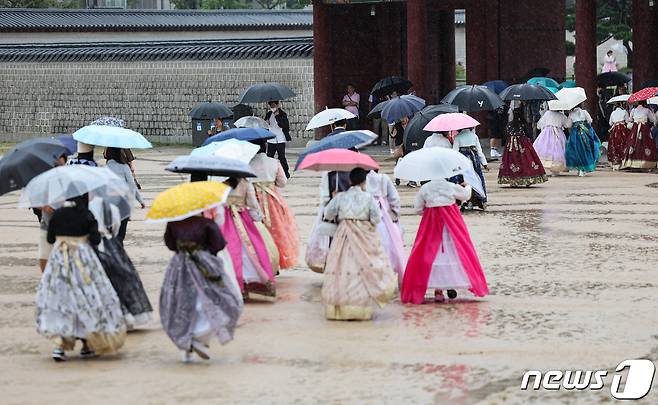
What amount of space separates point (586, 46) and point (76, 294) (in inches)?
671

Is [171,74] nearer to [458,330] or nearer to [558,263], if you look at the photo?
[558,263]

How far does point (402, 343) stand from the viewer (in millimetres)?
9469

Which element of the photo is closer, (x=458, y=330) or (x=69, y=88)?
(x=458, y=330)

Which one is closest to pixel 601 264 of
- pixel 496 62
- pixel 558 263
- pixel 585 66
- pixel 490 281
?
pixel 558 263

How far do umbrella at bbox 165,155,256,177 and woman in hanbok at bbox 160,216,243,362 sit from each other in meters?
0.71

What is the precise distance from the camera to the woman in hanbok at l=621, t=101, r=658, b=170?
2178 centimetres

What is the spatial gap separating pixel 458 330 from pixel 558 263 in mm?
3141

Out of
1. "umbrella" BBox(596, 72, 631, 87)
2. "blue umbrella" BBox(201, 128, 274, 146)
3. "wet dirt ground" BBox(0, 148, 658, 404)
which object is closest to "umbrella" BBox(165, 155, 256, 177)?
"wet dirt ground" BBox(0, 148, 658, 404)

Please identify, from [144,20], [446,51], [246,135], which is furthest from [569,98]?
[144,20]

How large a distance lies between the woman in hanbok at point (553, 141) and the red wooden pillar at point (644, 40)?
5.31 m

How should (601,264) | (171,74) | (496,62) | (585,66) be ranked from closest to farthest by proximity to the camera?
(601,264)
(585,66)
(496,62)
(171,74)


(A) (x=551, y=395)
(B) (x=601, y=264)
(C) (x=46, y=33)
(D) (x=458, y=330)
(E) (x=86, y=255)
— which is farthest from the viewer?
(C) (x=46, y=33)

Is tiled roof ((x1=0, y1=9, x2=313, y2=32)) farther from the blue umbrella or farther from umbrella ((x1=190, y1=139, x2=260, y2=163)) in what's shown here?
umbrella ((x1=190, y1=139, x2=260, y2=163))

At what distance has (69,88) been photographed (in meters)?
35.0
